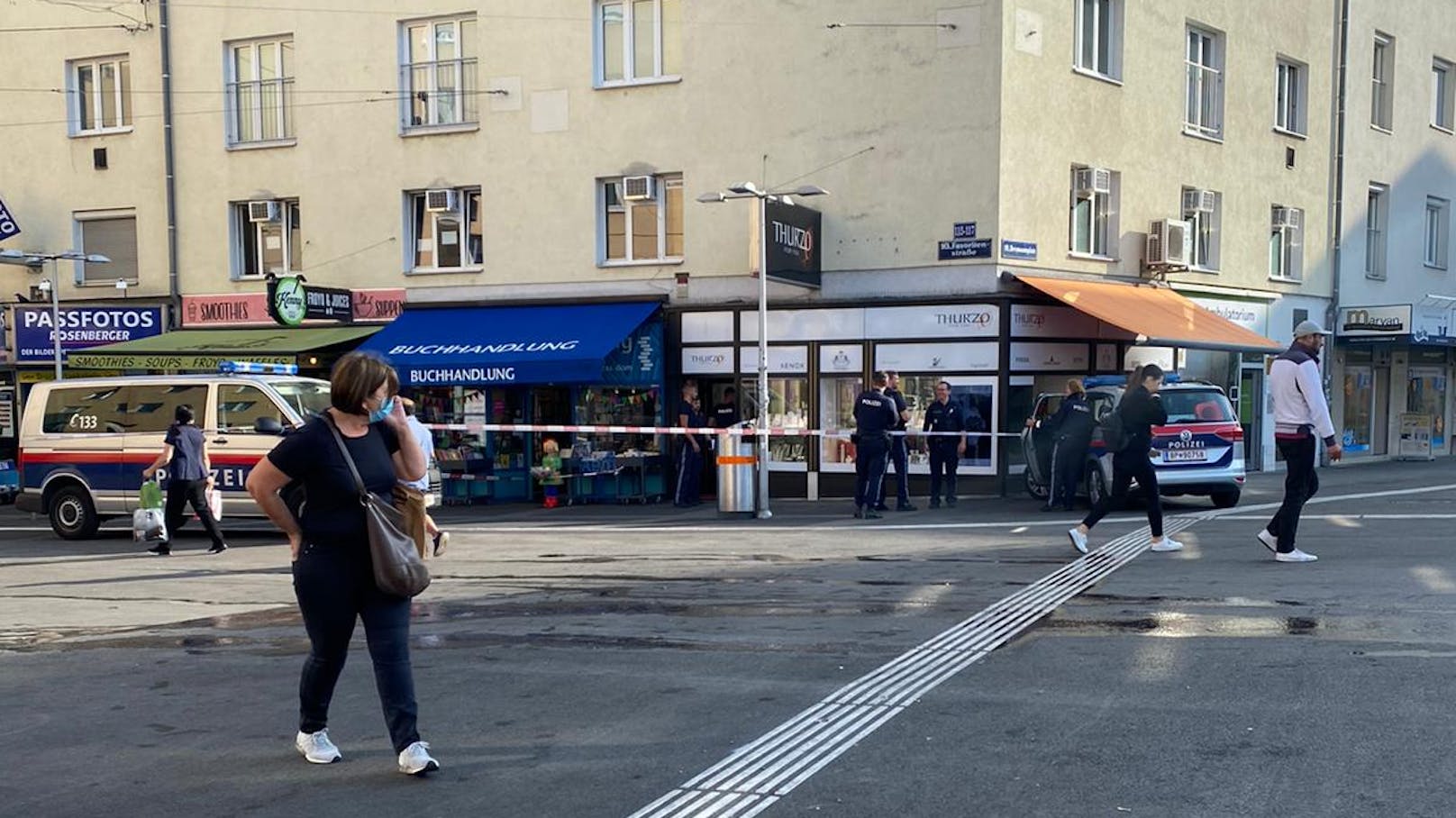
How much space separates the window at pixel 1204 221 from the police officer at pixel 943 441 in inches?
279

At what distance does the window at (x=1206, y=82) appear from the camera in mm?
21797

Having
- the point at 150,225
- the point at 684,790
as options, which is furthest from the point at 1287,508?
the point at 150,225

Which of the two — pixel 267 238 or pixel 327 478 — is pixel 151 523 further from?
pixel 267 238

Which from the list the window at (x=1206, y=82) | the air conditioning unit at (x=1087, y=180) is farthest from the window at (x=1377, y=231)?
the air conditioning unit at (x=1087, y=180)

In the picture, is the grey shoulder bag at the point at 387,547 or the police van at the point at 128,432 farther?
the police van at the point at 128,432

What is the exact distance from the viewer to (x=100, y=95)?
77.9 ft

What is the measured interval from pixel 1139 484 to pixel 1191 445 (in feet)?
16.1

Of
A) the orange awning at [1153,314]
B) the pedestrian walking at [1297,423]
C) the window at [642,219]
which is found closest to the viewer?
the pedestrian walking at [1297,423]

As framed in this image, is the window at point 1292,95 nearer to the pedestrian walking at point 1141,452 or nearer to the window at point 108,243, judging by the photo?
the pedestrian walking at point 1141,452

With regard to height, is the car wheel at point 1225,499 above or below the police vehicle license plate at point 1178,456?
below

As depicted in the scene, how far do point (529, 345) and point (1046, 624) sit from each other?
12.9 m

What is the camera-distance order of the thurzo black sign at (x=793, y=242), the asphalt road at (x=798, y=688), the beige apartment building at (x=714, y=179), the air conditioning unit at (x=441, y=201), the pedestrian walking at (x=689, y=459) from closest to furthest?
the asphalt road at (x=798, y=688)
the thurzo black sign at (x=793, y=242)
the beige apartment building at (x=714, y=179)
the pedestrian walking at (x=689, y=459)
the air conditioning unit at (x=441, y=201)

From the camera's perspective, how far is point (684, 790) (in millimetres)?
4965

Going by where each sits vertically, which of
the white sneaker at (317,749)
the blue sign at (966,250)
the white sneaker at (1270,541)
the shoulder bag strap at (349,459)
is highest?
the blue sign at (966,250)
